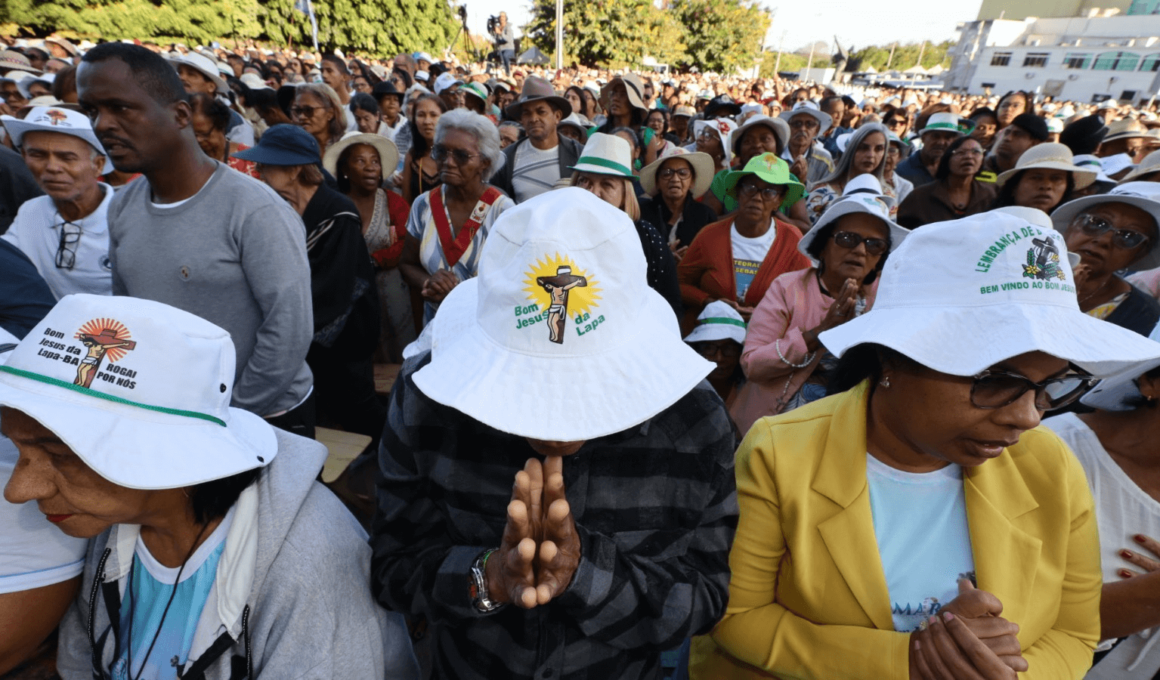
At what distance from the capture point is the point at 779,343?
2527 mm

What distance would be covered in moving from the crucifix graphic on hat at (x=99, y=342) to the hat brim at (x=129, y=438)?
0.19 feet

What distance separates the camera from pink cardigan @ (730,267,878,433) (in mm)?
2506

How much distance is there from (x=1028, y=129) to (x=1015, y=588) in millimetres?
5981

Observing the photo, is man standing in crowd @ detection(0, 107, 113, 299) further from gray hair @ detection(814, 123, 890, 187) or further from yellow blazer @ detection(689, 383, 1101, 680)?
gray hair @ detection(814, 123, 890, 187)

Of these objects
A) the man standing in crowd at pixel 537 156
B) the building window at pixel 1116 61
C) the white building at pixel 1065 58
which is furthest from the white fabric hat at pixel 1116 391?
the building window at pixel 1116 61

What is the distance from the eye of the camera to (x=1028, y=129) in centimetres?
544

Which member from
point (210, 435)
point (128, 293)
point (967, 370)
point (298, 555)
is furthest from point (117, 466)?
point (967, 370)

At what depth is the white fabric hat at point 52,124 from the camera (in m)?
2.91

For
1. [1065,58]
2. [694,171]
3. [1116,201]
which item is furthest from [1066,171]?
[1065,58]

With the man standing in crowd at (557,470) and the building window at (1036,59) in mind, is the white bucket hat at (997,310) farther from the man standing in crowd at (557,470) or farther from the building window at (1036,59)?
the building window at (1036,59)

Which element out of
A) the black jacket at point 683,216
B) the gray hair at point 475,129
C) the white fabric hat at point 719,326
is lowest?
the white fabric hat at point 719,326

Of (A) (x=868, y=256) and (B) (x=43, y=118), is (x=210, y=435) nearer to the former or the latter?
(A) (x=868, y=256)

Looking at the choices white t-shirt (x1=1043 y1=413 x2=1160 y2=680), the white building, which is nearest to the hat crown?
white t-shirt (x1=1043 y1=413 x2=1160 y2=680)

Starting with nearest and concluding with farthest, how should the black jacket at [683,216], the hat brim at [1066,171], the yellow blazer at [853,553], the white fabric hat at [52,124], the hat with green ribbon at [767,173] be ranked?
the yellow blazer at [853,553]
the white fabric hat at [52,124]
the hat with green ribbon at [767,173]
the hat brim at [1066,171]
the black jacket at [683,216]
